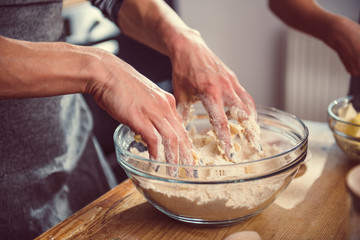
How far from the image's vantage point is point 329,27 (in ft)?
3.83

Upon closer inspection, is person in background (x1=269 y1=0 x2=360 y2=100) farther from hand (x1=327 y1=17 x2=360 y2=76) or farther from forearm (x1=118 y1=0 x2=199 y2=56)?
forearm (x1=118 y1=0 x2=199 y2=56)

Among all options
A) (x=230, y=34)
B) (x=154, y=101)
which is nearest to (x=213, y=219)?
(x=154, y=101)

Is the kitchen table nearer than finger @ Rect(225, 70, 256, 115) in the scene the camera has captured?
Yes

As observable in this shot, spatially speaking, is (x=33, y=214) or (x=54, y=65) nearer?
(x=54, y=65)

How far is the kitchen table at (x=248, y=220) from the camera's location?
0.70 meters

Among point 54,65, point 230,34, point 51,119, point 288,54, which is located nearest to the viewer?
point 54,65

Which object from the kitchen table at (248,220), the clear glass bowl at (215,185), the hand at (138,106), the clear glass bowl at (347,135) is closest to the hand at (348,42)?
the clear glass bowl at (347,135)

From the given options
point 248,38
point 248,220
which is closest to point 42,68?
point 248,220

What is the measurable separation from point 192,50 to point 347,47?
0.52 m

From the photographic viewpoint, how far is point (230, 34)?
9.92ft

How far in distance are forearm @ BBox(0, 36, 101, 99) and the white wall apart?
2354 millimetres

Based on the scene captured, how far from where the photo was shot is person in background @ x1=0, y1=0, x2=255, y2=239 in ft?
2.17

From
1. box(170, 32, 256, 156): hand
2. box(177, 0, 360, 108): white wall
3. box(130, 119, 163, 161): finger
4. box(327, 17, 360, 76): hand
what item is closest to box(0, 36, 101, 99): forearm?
box(130, 119, 163, 161): finger

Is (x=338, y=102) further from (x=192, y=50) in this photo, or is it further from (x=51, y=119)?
(x=51, y=119)
